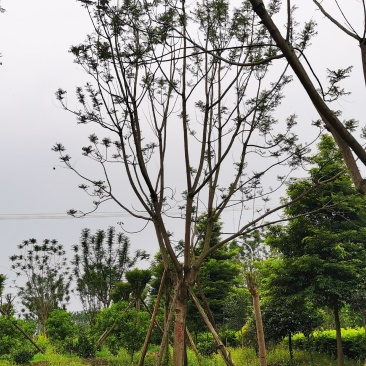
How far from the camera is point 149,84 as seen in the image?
573 cm

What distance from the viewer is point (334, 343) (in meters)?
13.3

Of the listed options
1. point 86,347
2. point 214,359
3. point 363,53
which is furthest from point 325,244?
point 363,53

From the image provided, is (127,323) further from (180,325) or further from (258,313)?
(258,313)

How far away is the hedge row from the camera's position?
12131 mm

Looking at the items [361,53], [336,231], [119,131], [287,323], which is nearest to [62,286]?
[287,323]

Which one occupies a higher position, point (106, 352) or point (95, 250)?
point (95, 250)

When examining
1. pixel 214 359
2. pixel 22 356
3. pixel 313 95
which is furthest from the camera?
pixel 22 356

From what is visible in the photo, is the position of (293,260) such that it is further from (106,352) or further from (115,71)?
(115,71)

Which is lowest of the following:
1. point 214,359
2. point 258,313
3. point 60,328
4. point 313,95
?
point 214,359

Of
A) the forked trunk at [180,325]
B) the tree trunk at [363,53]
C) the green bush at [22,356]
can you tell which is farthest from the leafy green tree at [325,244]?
the tree trunk at [363,53]

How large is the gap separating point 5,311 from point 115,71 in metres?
10.1

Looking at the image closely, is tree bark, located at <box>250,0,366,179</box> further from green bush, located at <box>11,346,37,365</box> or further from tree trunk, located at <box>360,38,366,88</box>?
green bush, located at <box>11,346,37,365</box>

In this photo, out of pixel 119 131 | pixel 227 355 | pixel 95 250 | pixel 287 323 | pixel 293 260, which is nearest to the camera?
pixel 227 355

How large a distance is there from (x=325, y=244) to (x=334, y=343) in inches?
157
